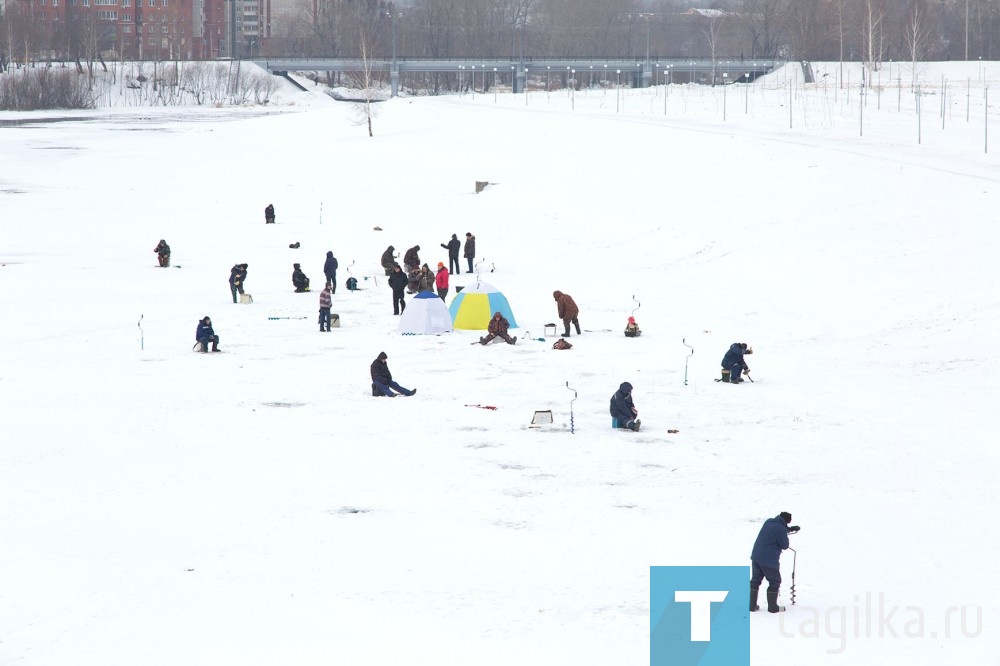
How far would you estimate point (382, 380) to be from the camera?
70.1ft

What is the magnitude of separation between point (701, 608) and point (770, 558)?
85 centimetres

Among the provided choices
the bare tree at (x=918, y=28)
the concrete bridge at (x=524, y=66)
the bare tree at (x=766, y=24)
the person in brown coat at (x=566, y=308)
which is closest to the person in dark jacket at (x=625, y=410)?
the person in brown coat at (x=566, y=308)

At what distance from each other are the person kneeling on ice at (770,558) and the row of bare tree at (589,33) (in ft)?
353

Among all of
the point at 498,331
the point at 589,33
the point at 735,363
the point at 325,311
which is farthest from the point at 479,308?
the point at 589,33

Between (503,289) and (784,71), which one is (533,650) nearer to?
(503,289)

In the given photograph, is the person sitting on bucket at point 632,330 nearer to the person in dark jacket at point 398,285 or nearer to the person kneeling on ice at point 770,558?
the person in dark jacket at point 398,285

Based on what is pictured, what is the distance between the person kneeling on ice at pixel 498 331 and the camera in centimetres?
2616

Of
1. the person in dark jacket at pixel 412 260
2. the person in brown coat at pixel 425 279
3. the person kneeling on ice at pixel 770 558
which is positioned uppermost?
the person in dark jacket at pixel 412 260

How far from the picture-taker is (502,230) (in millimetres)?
46719

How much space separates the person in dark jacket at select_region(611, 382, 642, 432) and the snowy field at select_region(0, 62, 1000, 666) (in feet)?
0.82

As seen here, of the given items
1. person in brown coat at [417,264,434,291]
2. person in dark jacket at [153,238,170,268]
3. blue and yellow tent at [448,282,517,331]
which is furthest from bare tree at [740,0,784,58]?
blue and yellow tent at [448,282,517,331]

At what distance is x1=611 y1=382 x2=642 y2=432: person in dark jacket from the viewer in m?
19.0

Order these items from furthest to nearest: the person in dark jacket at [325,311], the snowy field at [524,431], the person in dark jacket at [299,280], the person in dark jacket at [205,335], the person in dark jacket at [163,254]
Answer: the person in dark jacket at [163,254], the person in dark jacket at [299,280], the person in dark jacket at [325,311], the person in dark jacket at [205,335], the snowy field at [524,431]

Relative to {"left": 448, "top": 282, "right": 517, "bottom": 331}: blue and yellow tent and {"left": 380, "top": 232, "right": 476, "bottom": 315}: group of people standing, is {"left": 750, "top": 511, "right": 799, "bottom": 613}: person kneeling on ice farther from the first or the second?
{"left": 380, "top": 232, "right": 476, "bottom": 315}: group of people standing
